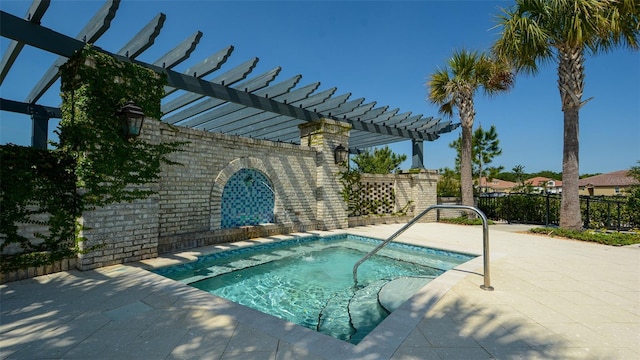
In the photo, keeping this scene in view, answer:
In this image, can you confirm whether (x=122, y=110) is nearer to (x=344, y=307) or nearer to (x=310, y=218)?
(x=344, y=307)

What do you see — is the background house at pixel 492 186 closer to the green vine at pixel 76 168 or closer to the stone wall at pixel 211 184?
the stone wall at pixel 211 184

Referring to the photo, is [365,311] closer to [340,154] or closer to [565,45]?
[340,154]

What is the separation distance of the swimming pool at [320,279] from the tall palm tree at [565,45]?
489 cm

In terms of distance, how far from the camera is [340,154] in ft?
29.1

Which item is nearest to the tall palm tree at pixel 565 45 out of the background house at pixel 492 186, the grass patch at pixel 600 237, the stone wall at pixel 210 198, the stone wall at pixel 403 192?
the grass patch at pixel 600 237

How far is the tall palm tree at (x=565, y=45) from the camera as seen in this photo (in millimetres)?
7082

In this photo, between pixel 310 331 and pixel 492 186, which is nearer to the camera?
pixel 310 331

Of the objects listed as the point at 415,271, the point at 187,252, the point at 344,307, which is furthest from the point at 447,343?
the point at 187,252

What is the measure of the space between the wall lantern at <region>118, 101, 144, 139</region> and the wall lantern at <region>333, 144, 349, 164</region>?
220 inches

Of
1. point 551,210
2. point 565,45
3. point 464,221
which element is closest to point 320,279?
point 464,221

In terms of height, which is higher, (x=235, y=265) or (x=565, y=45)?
(x=565, y=45)

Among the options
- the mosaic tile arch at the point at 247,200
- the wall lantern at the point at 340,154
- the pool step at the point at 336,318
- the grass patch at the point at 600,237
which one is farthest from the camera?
the wall lantern at the point at 340,154

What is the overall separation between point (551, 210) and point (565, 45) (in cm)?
608

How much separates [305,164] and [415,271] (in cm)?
460
